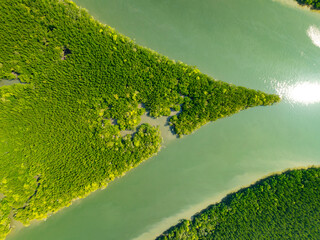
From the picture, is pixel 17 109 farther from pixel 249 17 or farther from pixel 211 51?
pixel 249 17

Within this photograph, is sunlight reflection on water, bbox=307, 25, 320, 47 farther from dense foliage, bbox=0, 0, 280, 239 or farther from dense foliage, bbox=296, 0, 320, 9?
dense foliage, bbox=0, 0, 280, 239

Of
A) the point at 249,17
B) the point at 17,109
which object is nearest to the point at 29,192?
the point at 17,109

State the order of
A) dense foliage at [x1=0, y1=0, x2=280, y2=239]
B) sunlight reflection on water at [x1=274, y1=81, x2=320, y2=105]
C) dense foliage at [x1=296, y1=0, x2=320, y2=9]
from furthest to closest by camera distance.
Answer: sunlight reflection on water at [x1=274, y1=81, x2=320, y2=105] < dense foliage at [x1=296, y1=0, x2=320, y2=9] < dense foliage at [x1=0, y1=0, x2=280, y2=239]

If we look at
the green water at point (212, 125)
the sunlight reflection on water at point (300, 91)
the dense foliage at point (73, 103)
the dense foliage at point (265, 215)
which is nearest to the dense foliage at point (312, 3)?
the green water at point (212, 125)

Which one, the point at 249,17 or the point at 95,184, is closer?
the point at 95,184

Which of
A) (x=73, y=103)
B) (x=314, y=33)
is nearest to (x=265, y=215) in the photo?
(x=314, y=33)

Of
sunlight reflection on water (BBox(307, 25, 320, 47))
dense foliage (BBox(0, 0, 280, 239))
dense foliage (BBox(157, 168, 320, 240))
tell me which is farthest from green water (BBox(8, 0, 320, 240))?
dense foliage (BBox(0, 0, 280, 239))
